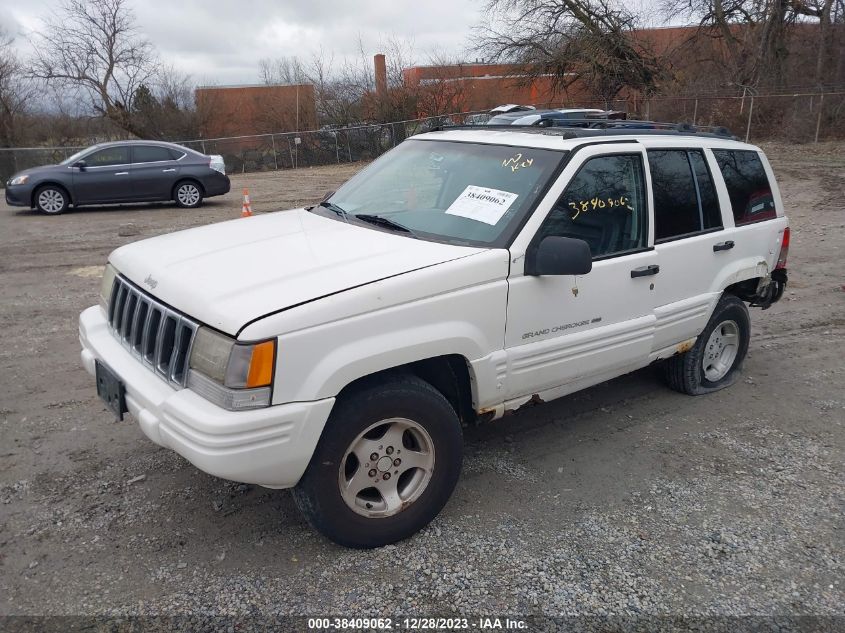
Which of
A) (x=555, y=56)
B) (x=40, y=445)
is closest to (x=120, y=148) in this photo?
(x=40, y=445)

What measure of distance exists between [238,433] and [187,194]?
13.5 meters

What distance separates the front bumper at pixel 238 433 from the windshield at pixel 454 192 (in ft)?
4.13

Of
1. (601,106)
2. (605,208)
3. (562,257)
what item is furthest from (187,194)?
A: (601,106)

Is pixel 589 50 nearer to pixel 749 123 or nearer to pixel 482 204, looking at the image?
pixel 749 123

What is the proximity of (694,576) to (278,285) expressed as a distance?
2.27 metres

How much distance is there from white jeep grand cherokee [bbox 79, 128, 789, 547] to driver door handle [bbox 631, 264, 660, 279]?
1 cm

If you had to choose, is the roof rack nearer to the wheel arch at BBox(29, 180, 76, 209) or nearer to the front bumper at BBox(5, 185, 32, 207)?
the wheel arch at BBox(29, 180, 76, 209)

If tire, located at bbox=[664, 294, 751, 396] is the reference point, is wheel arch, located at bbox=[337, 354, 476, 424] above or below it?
above

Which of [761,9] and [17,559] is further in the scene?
[761,9]

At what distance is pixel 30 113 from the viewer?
31078 mm

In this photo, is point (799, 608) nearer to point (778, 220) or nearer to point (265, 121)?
point (778, 220)

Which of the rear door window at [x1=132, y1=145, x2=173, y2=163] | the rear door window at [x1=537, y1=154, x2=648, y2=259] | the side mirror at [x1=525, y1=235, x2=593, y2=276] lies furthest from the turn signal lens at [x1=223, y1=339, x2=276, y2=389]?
the rear door window at [x1=132, y1=145, x2=173, y2=163]

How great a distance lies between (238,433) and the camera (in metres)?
2.71

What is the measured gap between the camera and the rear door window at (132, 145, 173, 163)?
1430 cm
